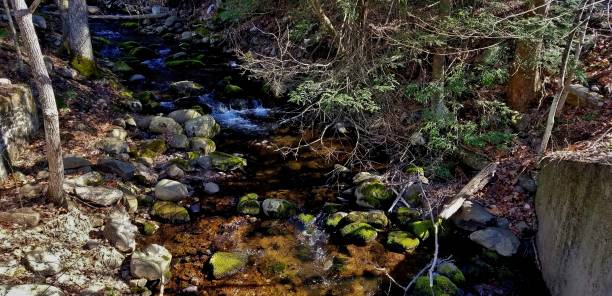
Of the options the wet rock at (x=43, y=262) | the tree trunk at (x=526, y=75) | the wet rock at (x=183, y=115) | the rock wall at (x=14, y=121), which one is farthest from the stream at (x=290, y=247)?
the tree trunk at (x=526, y=75)

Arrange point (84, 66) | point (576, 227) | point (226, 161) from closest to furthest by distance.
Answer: point (576, 227) < point (226, 161) < point (84, 66)

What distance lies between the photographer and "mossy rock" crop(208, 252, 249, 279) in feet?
19.7

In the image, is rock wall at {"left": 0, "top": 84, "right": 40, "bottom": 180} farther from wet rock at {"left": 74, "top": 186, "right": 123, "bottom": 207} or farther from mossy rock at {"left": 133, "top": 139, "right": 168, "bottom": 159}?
mossy rock at {"left": 133, "top": 139, "right": 168, "bottom": 159}

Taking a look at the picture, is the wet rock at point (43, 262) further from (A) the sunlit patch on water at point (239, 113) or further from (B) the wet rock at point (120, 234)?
(A) the sunlit patch on water at point (239, 113)

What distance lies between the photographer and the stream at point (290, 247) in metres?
5.91

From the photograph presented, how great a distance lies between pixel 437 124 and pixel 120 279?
5766mm

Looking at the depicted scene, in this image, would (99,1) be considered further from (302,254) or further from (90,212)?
(302,254)

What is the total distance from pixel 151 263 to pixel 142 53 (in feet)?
40.4

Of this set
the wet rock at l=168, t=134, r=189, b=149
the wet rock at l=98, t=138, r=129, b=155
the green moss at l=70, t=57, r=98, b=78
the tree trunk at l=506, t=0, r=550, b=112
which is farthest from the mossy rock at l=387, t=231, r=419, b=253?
the green moss at l=70, t=57, r=98, b=78

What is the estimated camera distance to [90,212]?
6477mm

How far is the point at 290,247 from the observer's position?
22.1 ft

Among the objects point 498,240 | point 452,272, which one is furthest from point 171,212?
point 498,240

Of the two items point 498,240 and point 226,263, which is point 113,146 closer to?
point 226,263

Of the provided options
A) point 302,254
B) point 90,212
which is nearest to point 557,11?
point 302,254
